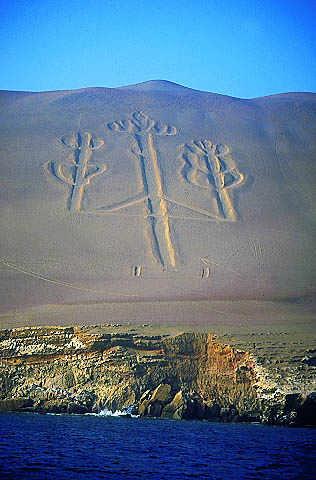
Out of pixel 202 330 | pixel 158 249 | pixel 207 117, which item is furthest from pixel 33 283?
pixel 207 117

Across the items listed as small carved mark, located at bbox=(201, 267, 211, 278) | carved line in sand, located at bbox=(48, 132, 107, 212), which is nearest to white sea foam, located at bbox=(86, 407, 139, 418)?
small carved mark, located at bbox=(201, 267, 211, 278)

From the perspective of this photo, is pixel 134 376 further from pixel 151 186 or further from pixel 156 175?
pixel 156 175

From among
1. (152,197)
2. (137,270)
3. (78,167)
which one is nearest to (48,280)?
(137,270)

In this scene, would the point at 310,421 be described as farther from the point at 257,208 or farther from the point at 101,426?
the point at 257,208

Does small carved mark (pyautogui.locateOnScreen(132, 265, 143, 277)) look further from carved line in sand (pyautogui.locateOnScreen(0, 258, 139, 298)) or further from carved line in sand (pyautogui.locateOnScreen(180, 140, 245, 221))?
carved line in sand (pyautogui.locateOnScreen(180, 140, 245, 221))

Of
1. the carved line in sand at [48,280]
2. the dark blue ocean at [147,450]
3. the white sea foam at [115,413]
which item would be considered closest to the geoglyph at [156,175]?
the carved line in sand at [48,280]

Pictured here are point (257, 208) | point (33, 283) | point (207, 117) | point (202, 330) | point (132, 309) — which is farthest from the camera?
point (207, 117)
